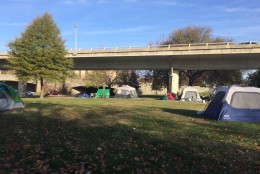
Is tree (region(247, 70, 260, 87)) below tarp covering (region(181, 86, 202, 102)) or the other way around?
the other way around

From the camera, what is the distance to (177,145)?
7289mm

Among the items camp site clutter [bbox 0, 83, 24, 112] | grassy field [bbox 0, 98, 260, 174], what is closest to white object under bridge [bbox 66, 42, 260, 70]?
camp site clutter [bbox 0, 83, 24, 112]

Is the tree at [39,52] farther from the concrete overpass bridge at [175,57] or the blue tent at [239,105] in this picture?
the blue tent at [239,105]

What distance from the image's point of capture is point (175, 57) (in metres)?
46.6

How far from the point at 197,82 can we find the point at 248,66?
100ft

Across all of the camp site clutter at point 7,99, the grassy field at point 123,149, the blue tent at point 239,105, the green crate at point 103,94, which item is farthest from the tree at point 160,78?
the grassy field at point 123,149

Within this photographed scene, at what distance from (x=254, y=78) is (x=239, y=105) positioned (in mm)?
52043

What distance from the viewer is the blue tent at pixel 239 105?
12.5 m

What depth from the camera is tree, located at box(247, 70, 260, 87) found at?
196 ft

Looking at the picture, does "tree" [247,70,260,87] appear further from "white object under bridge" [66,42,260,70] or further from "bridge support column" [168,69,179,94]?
"bridge support column" [168,69,179,94]

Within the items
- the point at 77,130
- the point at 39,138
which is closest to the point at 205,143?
the point at 77,130

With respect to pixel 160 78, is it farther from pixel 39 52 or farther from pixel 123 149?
pixel 123 149

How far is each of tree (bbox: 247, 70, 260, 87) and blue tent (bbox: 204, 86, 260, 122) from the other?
50178mm

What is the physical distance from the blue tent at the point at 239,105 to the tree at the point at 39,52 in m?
31.4
